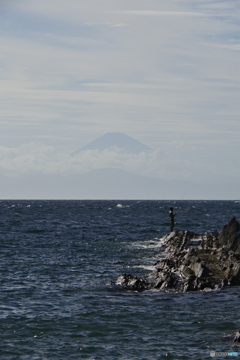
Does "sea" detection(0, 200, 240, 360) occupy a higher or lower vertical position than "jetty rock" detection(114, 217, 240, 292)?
lower

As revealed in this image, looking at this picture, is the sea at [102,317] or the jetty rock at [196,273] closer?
the sea at [102,317]

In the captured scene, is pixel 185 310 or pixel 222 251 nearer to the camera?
pixel 185 310

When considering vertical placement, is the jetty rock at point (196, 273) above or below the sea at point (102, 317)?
above

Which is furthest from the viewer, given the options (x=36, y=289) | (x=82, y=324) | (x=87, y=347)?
(x=36, y=289)

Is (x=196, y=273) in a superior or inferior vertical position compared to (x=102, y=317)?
superior

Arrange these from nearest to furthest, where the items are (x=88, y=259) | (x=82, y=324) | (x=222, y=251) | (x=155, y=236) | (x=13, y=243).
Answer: (x=82, y=324) → (x=222, y=251) → (x=88, y=259) → (x=13, y=243) → (x=155, y=236)

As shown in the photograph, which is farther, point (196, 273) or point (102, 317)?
point (196, 273)

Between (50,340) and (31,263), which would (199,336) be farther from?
(31,263)

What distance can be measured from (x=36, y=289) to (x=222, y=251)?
1317cm

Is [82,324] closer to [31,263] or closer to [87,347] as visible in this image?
[87,347]

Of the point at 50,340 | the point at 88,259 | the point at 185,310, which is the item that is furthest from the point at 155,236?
the point at 50,340

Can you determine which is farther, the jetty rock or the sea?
the jetty rock

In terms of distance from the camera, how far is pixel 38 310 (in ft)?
67.8

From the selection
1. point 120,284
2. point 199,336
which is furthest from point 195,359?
point 120,284
